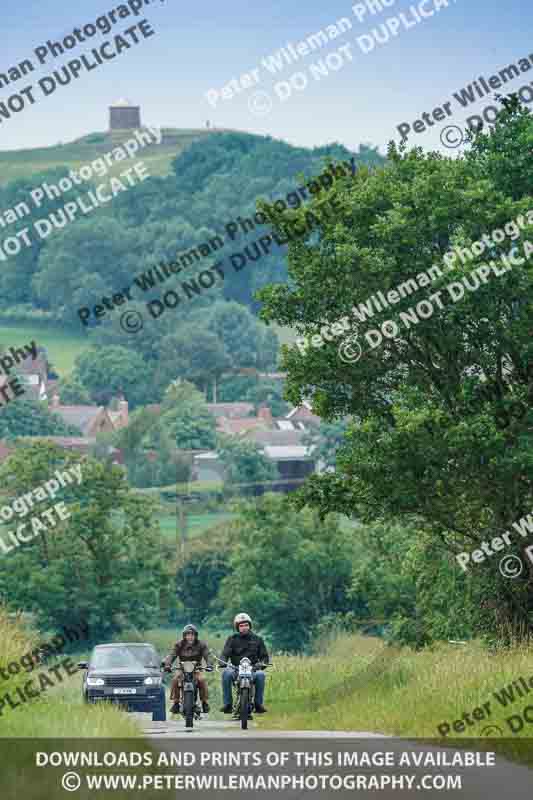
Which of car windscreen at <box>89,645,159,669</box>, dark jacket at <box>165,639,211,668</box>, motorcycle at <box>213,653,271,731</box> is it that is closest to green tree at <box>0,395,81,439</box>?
car windscreen at <box>89,645,159,669</box>

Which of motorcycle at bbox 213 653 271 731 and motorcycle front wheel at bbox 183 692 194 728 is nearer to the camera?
motorcycle at bbox 213 653 271 731

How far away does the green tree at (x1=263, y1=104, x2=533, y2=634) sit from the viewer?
27812 mm

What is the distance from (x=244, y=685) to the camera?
62.6ft

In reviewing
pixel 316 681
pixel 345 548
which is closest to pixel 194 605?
pixel 345 548

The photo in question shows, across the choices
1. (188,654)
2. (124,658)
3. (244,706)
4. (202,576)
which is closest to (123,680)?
(124,658)

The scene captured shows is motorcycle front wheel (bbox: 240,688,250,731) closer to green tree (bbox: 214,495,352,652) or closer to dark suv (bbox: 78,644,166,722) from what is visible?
dark suv (bbox: 78,644,166,722)

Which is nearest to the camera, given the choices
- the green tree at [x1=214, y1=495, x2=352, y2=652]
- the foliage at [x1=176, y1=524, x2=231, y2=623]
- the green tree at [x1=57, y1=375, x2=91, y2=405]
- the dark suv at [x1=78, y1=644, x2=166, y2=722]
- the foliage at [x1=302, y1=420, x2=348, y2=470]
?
the dark suv at [x1=78, y1=644, x2=166, y2=722]

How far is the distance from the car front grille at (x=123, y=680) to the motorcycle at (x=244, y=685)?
4.76 metres

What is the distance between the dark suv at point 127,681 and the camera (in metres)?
23.9

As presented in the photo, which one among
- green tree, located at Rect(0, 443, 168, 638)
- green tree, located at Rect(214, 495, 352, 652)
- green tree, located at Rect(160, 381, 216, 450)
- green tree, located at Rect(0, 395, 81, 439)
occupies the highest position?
green tree, located at Rect(0, 395, 81, 439)

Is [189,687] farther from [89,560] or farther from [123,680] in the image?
[89,560]

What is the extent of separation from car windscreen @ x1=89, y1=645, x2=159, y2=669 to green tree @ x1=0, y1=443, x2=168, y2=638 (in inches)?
2501

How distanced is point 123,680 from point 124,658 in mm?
668

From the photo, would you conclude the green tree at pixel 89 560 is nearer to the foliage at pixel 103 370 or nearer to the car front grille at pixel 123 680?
the car front grille at pixel 123 680
